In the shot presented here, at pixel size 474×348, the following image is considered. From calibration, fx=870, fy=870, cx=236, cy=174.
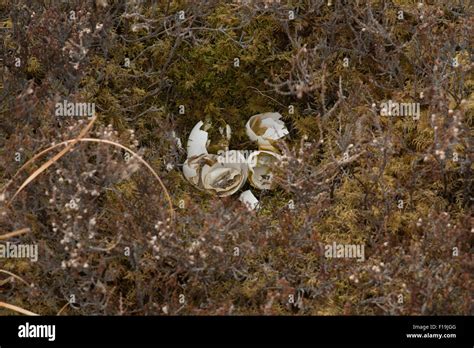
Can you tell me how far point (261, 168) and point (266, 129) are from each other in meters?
0.35

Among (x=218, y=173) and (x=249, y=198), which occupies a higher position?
(x=218, y=173)

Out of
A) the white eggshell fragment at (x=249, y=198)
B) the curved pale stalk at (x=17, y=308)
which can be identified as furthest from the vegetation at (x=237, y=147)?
the curved pale stalk at (x=17, y=308)

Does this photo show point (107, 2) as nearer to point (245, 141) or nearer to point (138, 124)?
point (138, 124)

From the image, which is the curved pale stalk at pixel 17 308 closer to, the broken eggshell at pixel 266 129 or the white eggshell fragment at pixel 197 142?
the white eggshell fragment at pixel 197 142

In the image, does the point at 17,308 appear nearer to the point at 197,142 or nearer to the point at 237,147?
the point at 197,142

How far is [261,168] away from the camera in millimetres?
6379

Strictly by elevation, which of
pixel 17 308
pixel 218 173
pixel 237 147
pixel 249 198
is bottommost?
pixel 17 308

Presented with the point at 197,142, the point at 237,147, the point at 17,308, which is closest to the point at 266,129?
the point at 237,147

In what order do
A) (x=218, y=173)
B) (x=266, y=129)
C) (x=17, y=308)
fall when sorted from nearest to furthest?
(x=17, y=308) < (x=218, y=173) < (x=266, y=129)

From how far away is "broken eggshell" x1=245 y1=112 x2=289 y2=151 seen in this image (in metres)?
6.42

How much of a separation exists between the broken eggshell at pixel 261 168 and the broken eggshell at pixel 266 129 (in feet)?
0.26

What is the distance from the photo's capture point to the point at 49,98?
611 centimetres

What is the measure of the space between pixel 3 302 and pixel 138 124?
1778 mm

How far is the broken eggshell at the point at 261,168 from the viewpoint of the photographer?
630cm
